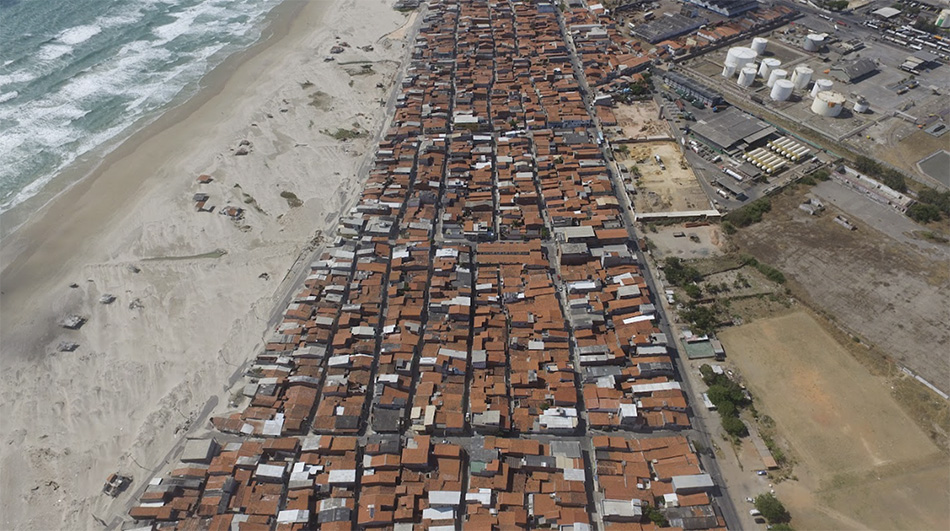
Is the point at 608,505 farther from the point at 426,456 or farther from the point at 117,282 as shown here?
the point at 117,282

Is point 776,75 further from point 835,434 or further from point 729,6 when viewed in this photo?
point 835,434

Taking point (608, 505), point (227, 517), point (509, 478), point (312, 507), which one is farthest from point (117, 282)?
point (608, 505)

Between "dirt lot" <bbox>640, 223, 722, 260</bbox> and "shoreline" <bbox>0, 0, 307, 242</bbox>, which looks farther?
"shoreline" <bbox>0, 0, 307, 242</bbox>

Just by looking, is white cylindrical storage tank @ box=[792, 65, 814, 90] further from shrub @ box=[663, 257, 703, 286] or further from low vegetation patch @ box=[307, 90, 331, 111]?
low vegetation patch @ box=[307, 90, 331, 111]

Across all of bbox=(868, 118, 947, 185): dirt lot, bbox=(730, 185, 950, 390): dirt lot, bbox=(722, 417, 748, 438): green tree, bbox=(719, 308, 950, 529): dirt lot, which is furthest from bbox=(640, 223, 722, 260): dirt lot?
bbox=(868, 118, 947, 185): dirt lot

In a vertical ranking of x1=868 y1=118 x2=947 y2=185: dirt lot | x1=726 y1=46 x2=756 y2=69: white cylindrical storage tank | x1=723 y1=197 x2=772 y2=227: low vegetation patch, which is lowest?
x1=723 y1=197 x2=772 y2=227: low vegetation patch

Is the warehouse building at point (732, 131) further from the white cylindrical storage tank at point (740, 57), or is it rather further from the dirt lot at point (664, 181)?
the white cylindrical storage tank at point (740, 57)

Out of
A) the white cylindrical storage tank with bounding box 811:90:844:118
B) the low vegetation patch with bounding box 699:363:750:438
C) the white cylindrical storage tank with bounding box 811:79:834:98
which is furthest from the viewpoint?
the white cylindrical storage tank with bounding box 811:79:834:98

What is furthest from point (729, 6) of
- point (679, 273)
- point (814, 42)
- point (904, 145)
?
point (679, 273)
